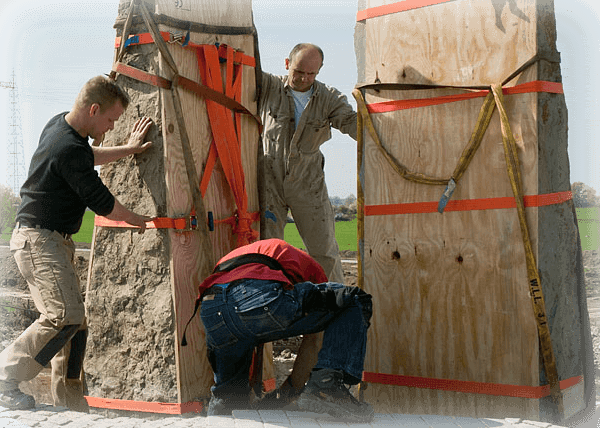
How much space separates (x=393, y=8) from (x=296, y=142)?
4.57 feet

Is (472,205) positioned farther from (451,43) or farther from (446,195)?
(451,43)

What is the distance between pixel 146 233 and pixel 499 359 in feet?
8.03

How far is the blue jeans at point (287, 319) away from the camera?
349 cm

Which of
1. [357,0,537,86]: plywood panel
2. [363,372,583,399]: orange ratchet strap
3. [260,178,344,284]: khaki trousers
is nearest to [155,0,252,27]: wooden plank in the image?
[357,0,537,86]: plywood panel

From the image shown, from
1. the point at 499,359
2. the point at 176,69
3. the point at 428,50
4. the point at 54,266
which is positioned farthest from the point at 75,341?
the point at 428,50

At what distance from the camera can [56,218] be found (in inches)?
159

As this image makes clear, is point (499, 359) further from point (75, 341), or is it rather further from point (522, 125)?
point (75, 341)

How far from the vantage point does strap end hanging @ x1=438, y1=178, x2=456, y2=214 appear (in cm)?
431

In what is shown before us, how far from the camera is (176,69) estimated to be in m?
4.44

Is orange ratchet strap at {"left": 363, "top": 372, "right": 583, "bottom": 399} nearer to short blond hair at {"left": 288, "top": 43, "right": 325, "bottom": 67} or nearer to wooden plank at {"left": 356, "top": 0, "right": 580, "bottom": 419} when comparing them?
wooden plank at {"left": 356, "top": 0, "right": 580, "bottom": 419}

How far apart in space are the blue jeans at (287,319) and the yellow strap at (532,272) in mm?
1115

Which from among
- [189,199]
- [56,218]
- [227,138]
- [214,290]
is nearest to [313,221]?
A: [227,138]

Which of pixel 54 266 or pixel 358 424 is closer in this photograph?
pixel 358 424

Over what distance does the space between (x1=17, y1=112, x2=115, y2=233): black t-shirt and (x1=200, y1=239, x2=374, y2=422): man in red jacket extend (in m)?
0.92
